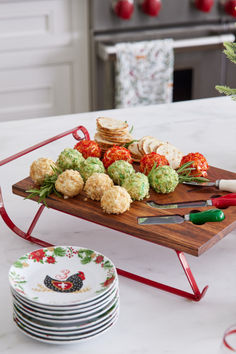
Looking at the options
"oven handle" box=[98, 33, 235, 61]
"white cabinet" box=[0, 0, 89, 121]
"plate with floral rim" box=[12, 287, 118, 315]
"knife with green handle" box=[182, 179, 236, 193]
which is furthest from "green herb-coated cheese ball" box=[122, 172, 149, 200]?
"white cabinet" box=[0, 0, 89, 121]

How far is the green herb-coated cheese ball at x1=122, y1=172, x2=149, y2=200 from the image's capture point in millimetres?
1197

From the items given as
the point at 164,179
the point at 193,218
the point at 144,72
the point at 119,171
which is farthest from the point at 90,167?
the point at 144,72

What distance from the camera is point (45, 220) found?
1.41 metres

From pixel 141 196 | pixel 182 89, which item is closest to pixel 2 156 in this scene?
pixel 141 196

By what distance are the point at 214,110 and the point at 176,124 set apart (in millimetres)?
197

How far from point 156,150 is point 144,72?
69.2 inches

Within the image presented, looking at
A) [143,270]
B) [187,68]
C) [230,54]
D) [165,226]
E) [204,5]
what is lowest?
[187,68]

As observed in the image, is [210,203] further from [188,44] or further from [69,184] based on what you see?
[188,44]

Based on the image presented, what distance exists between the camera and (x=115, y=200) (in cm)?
115

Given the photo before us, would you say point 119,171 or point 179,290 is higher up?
point 119,171

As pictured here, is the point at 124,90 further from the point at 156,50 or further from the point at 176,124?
the point at 176,124

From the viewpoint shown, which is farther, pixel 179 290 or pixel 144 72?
pixel 144 72

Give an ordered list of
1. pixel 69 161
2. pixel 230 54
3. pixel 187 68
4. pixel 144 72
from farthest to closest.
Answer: pixel 187 68 < pixel 144 72 < pixel 230 54 < pixel 69 161

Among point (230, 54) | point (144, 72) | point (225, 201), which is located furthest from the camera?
point (144, 72)
